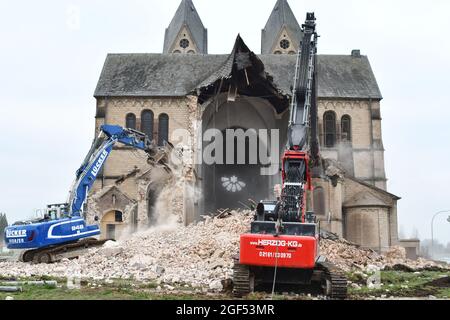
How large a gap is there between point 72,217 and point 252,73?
51.6 ft

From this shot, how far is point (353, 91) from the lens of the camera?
41500 millimetres

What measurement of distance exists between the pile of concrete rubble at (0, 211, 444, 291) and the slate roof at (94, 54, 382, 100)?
56.7 feet

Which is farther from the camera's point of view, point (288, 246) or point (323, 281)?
point (323, 281)

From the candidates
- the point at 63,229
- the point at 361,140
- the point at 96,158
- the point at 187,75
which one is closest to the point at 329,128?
the point at 361,140

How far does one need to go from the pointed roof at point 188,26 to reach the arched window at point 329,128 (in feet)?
81.2

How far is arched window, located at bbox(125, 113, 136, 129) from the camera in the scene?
39.2 meters

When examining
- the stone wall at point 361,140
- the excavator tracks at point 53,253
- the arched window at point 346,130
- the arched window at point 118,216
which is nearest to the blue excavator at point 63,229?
the excavator tracks at point 53,253

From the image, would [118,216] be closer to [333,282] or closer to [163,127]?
[163,127]

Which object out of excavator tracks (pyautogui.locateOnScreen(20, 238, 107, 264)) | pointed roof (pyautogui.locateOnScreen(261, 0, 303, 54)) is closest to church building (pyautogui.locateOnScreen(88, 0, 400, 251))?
excavator tracks (pyautogui.locateOnScreen(20, 238, 107, 264))

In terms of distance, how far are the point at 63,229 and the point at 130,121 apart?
2059 cm

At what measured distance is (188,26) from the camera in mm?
61062

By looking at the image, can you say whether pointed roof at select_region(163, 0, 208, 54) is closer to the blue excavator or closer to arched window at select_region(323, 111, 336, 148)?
arched window at select_region(323, 111, 336, 148)

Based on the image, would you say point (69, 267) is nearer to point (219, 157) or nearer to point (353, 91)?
point (219, 157)
